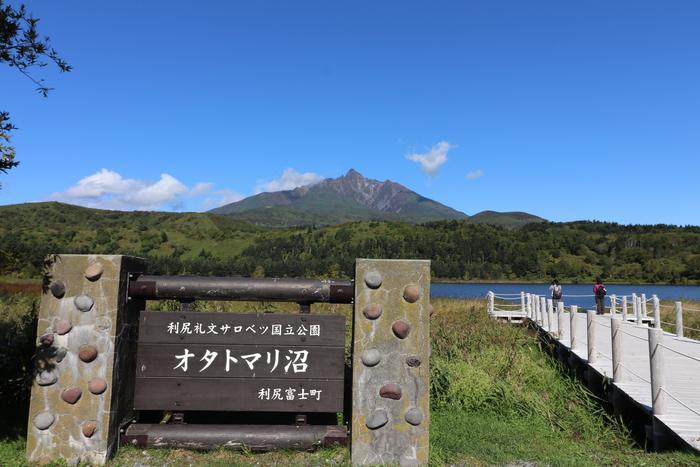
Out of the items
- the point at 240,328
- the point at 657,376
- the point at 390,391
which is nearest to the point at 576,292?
the point at 657,376

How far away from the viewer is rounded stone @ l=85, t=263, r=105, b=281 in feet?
16.4

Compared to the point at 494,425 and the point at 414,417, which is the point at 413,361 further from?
the point at 494,425

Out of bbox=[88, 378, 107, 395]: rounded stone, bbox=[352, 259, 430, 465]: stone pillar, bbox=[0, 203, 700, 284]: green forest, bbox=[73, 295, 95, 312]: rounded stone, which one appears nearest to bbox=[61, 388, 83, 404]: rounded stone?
bbox=[88, 378, 107, 395]: rounded stone

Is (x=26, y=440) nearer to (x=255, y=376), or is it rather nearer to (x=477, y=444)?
(x=255, y=376)

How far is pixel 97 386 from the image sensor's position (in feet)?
16.1

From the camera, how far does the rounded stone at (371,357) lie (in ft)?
16.3

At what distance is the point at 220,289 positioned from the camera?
5391mm

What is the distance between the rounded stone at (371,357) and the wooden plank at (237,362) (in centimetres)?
36

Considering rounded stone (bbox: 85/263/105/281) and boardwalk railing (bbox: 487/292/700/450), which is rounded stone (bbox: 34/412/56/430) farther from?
boardwalk railing (bbox: 487/292/700/450)

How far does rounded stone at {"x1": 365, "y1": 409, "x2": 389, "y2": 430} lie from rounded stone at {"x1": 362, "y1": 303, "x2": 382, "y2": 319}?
0.96 metres

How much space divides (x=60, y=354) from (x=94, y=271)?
2.94ft

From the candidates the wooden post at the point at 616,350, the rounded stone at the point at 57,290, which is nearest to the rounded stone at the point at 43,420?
the rounded stone at the point at 57,290

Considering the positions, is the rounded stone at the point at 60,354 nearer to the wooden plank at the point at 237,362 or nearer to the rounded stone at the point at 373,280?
the wooden plank at the point at 237,362

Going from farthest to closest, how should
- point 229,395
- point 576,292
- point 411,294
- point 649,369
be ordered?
point 576,292, point 649,369, point 229,395, point 411,294
